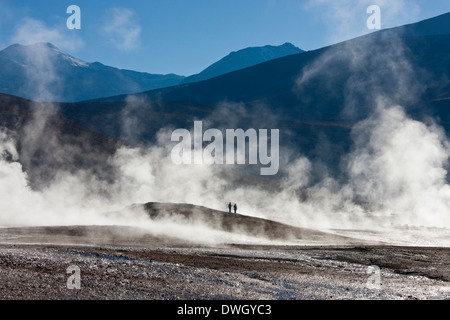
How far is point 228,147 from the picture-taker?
9519 cm

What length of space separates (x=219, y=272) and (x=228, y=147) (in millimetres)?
79746

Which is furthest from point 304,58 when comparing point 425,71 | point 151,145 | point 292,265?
point 292,265

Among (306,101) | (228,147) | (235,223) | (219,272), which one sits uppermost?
(306,101)

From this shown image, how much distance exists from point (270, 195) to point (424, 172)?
22.1m

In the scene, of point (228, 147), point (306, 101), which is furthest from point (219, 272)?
point (306, 101)

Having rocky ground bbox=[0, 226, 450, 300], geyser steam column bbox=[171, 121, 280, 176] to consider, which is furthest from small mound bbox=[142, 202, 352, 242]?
geyser steam column bbox=[171, 121, 280, 176]

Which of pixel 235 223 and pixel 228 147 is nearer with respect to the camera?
pixel 235 223

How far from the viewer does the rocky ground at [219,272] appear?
12156mm

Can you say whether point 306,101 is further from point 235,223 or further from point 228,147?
point 235,223

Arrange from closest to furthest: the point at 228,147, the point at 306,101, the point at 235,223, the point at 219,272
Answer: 1. the point at 219,272
2. the point at 235,223
3. the point at 228,147
4. the point at 306,101

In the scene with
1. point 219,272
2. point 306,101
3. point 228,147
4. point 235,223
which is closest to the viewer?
point 219,272

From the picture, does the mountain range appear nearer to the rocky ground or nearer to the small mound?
the small mound

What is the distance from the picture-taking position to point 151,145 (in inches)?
3649
